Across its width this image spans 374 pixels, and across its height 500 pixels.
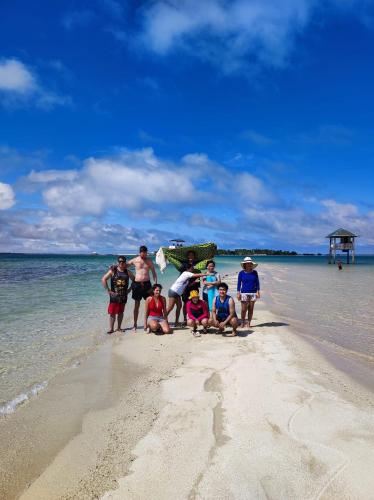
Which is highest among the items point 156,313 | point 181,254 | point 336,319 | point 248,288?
point 181,254

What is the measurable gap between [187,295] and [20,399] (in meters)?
4.63

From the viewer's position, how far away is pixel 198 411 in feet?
12.3

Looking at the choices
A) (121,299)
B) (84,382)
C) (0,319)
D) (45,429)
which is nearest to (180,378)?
(84,382)

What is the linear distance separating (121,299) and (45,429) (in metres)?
4.39

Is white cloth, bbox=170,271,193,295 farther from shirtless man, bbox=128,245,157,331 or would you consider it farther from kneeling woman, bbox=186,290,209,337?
shirtless man, bbox=128,245,157,331

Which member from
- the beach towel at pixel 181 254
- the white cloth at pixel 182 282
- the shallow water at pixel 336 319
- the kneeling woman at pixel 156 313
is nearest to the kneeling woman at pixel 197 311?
the white cloth at pixel 182 282

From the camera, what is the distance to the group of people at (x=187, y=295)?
301 inches

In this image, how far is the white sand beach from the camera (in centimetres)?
256

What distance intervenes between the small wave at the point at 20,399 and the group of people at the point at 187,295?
3256 millimetres

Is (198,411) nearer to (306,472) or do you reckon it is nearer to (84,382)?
(306,472)

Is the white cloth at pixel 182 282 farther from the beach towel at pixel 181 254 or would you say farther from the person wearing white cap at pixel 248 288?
the person wearing white cap at pixel 248 288

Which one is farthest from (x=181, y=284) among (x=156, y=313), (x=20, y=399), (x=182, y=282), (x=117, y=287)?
(x=20, y=399)

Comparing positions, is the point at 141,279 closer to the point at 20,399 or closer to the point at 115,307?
the point at 115,307

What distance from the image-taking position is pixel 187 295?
27.1ft
